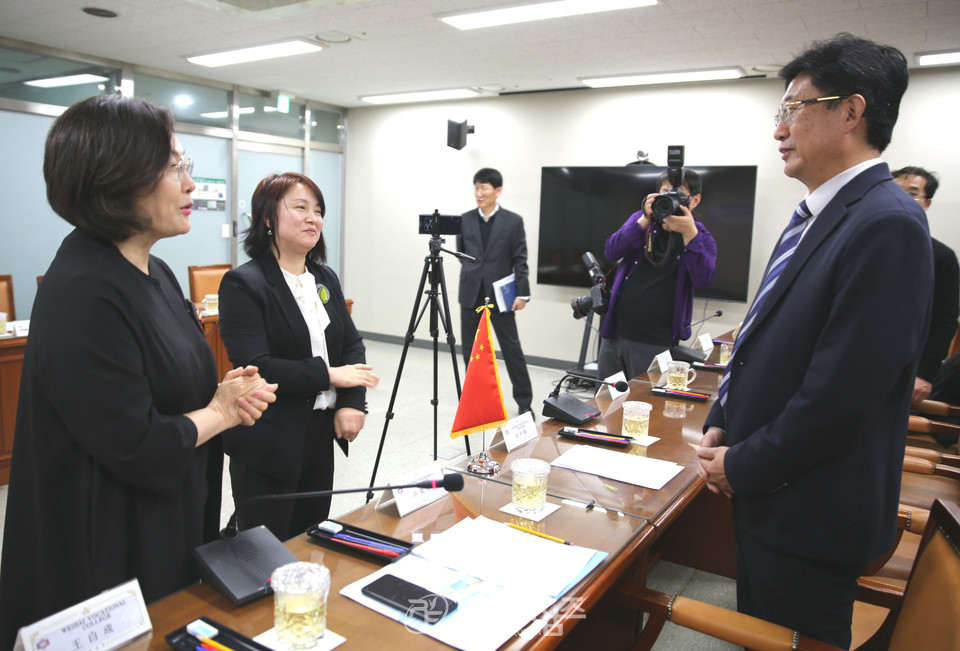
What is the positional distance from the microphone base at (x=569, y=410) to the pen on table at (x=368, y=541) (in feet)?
3.22

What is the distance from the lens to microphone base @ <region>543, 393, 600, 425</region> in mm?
2170

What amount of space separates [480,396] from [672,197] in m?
1.59

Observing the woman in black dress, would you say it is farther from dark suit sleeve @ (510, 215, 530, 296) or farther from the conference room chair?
dark suit sleeve @ (510, 215, 530, 296)

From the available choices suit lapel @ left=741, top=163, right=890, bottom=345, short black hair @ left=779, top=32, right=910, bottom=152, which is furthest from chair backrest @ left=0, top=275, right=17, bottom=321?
short black hair @ left=779, top=32, right=910, bottom=152

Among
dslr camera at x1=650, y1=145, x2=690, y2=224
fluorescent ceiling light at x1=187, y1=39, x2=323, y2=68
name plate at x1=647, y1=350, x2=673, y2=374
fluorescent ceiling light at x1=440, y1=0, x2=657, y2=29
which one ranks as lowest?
name plate at x1=647, y1=350, x2=673, y2=374

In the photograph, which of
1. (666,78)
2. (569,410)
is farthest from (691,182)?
(666,78)

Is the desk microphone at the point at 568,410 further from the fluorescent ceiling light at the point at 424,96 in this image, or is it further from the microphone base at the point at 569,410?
the fluorescent ceiling light at the point at 424,96

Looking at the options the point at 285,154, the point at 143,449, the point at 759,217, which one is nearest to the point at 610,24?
the point at 759,217

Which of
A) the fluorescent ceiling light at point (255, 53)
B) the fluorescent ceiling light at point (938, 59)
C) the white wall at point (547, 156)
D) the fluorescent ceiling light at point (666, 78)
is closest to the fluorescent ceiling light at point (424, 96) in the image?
the white wall at point (547, 156)

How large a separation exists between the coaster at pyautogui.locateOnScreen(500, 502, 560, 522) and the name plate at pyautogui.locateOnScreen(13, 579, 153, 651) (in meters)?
0.77

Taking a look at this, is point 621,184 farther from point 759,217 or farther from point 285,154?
point 285,154

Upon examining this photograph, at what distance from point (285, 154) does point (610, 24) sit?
14.4 ft

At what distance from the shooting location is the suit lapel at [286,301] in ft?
6.11

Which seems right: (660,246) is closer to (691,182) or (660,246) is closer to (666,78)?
(691,182)
